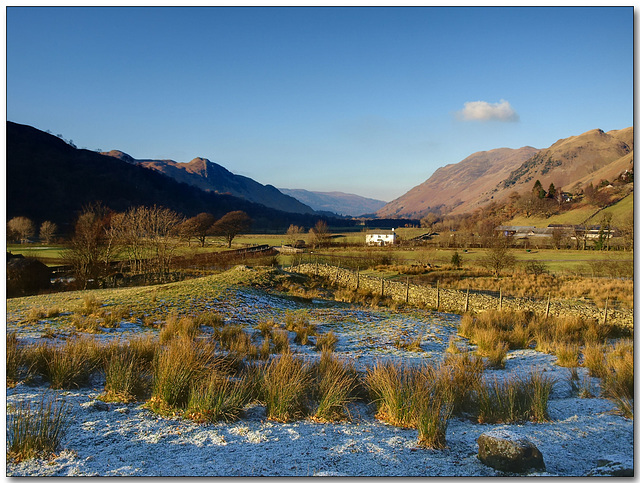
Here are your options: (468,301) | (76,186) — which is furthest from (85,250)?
(76,186)

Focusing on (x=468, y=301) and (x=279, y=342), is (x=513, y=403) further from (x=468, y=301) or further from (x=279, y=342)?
(x=468, y=301)

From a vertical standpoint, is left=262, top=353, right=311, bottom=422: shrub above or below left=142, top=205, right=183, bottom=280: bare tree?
below

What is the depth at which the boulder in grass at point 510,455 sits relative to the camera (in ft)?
11.8

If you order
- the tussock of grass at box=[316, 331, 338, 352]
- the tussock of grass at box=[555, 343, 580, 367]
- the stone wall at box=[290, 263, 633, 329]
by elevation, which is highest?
the tussock of grass at box=[555, 343, 580, 367]

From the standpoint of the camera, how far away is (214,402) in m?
4.60

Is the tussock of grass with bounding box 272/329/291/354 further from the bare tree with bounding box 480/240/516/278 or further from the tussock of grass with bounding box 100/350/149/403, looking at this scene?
the bare tree with bounding box 480/240/516/278

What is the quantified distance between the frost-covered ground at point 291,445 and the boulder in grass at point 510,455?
0.35 feet

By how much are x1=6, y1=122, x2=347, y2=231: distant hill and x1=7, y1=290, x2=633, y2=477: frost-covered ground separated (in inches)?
176

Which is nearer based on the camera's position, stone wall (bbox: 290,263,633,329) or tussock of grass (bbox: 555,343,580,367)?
tussock of grass (bbox: 555,343,580,367)

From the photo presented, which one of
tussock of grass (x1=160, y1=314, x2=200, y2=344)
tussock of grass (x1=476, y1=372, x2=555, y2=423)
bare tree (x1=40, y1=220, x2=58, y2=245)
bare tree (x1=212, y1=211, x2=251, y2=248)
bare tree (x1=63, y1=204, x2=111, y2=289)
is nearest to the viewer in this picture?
tussock of grass (x1=476, y1=372, x2=555, y2=423)

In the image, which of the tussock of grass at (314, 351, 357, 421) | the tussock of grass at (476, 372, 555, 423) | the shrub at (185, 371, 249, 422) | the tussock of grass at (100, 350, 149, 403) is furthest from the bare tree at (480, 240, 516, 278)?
the tussock of grass at (100, 350, 149, 403)

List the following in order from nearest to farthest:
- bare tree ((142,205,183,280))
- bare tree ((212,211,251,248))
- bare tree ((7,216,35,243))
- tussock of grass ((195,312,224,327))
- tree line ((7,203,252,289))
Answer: bare tree ((7,216,35,243)) < tussock of grass ((195,312,224,327)) < tree line ((7,203,252,289)) < bare tree ((142,205,183,280)) < bare tree ((212,211,251,248))

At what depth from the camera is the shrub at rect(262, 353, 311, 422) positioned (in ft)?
15.1

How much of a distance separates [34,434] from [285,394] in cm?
265
